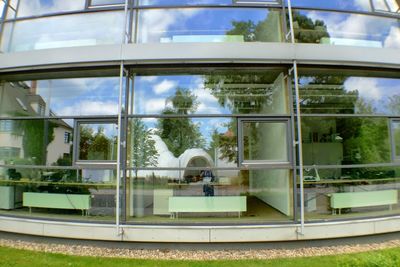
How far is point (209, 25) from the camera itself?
6.93 m

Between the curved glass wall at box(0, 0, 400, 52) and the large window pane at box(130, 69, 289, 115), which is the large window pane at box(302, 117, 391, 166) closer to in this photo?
the large window pane at box(130, 69, 289, 115)

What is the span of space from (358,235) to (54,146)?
664 centimetres

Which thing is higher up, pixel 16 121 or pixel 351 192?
pixel 16 121

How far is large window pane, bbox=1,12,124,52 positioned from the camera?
693cm

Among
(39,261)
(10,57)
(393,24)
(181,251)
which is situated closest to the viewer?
(39,261)

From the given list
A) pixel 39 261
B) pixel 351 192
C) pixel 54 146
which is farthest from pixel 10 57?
pixel 351 192

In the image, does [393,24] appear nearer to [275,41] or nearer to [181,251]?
[275,41]

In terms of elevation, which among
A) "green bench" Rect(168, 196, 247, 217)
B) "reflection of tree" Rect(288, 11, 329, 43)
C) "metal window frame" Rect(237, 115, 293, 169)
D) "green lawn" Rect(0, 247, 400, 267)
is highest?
"reflection of tree" Rect(288, 11, 329, 43)

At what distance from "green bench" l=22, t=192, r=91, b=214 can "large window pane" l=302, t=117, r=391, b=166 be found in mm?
4858

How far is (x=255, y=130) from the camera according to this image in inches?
257

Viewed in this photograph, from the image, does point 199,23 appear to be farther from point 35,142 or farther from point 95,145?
point 35,142

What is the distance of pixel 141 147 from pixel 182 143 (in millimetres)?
872

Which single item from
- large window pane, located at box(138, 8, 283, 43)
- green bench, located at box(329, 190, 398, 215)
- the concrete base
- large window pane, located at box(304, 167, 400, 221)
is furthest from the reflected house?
green bench, located at box(329, 190, 398, 215)

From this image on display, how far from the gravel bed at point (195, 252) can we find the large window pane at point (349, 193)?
61cm
